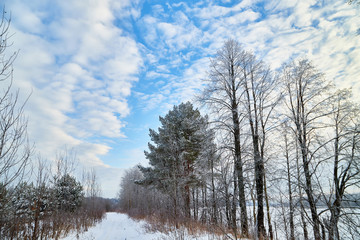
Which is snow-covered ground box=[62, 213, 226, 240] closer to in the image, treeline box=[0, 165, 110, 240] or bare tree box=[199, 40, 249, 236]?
treeline box=[0, 165, 110, 240]

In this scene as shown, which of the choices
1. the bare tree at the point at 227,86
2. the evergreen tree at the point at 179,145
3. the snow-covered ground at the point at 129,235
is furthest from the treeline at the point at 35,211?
the bare tree at the point at 227,86

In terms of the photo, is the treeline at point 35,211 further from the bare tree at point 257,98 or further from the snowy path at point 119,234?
the bare tree at point 257,98

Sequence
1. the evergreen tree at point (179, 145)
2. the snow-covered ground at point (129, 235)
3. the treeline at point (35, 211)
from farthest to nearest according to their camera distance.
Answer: the evergreen tree at point (179, 145)
the snow-covered ground at point (129, 235)
the treeline at point (35, 211)

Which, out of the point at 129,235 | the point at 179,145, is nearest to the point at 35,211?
the point at 129,235

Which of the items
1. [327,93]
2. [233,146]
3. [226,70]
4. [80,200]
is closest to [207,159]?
[233,146]

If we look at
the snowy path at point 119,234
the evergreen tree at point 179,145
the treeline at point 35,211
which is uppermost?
the evergreen tree at point 179,145

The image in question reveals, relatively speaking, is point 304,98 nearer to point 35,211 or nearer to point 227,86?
point 227,86

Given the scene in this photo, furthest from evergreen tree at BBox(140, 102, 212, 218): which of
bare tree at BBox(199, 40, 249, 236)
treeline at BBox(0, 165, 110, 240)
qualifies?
treeline at BBox(0, 165, 110, 240)

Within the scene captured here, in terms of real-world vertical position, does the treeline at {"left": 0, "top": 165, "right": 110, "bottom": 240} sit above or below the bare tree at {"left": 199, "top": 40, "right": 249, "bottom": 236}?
below

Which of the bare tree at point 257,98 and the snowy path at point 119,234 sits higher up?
the bare tree at point 257,98

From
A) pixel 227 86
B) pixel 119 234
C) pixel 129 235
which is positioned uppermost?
pixel 227 86

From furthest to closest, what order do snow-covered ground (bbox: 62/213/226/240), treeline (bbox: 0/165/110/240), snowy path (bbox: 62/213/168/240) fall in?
snowy path (bbox: 62/213/168/240)
snow-covered ground (bbox: 62/213/226/240)
treeline (bbox: 0/165/110/240)

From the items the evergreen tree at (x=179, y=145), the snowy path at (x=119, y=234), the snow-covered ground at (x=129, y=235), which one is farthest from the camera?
the evergreen tree at (x=179, y=145)

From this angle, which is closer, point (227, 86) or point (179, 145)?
point (227, 86)
